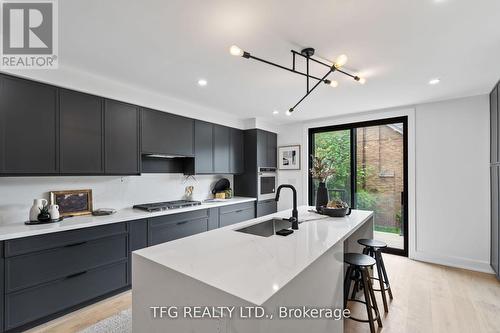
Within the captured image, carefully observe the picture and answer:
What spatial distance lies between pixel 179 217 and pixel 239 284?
7.78ft

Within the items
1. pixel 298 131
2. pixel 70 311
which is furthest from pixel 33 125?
pixel 298 131

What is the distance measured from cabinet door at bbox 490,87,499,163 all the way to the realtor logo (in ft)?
14.8

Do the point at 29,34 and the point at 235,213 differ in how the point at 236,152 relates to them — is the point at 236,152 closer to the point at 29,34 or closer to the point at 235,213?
the point at 235,213

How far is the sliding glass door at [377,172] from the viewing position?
3.90 m

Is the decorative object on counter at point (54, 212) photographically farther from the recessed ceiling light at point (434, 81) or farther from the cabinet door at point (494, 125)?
the cabinet door at point (494, 125)

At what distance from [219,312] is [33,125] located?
2.48 m

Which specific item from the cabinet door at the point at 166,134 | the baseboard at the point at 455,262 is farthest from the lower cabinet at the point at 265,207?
the baseboard at the point at 455,262

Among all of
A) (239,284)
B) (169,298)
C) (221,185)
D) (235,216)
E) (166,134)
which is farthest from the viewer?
(221,185)

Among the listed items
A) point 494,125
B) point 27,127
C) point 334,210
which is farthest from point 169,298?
point 494,125

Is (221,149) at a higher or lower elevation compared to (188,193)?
higher

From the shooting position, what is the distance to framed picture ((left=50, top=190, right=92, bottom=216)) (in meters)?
2.52

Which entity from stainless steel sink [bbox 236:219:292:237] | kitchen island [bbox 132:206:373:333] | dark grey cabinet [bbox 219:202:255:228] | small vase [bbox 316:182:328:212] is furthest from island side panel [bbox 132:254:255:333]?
dark grey cabinet [bbox 219:202:255:228]

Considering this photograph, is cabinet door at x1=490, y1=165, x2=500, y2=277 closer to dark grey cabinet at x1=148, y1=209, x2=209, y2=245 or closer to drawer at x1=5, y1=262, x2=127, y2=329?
dark grey cabinet at x1=148, y1=209, x2=209, y2=245

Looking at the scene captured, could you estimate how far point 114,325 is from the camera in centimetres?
207
